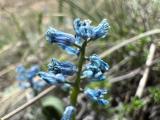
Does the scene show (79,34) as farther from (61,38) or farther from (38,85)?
(38,85)

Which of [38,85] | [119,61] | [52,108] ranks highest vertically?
[119,61]

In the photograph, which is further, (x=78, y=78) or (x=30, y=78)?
(x=30, y=78)

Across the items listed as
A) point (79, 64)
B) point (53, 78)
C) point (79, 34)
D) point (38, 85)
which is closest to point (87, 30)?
point (79, 34)

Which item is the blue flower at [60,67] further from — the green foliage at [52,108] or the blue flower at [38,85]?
the blue flower at [38,85]

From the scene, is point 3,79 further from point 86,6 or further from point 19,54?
point 86,6

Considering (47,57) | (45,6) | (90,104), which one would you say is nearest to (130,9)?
(90,104)

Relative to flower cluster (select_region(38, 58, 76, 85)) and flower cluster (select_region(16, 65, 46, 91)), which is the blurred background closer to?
flower cluster (select_region(16, 65, 46, 91))

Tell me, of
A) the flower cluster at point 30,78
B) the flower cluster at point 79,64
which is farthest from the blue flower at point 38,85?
the flower cluster at point 79,64
